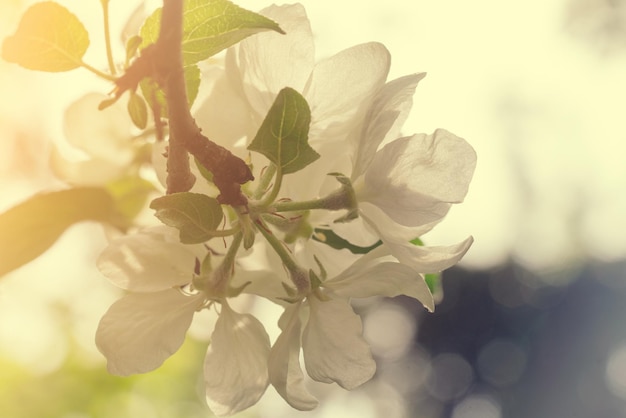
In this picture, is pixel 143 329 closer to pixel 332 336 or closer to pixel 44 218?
pixel 332 336

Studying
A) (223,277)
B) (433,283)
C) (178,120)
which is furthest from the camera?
(433,283)

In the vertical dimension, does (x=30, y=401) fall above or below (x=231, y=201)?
below

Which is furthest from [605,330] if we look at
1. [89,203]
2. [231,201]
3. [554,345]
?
[231,201]

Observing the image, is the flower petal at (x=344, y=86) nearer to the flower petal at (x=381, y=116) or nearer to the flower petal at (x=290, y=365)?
the flower petal at (x=381, y=116)

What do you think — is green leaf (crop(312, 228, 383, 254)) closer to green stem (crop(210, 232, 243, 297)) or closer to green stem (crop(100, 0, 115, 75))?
green stem (crop(210, 232, 243, 297))

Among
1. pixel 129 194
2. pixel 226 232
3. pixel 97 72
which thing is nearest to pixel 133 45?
pixel 97 72

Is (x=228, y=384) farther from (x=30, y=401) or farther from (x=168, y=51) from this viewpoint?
(x=30, y=401)

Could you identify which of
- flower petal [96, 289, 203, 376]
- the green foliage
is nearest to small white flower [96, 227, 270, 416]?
flower petal [96, 289, 203, 376]
